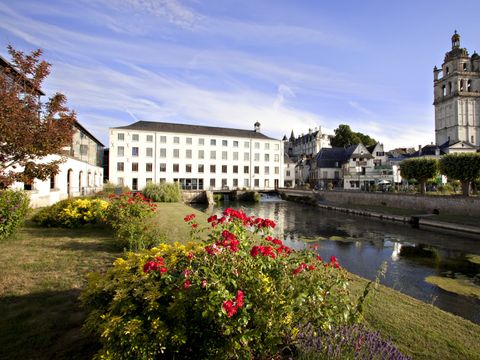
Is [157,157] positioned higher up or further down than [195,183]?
higher up

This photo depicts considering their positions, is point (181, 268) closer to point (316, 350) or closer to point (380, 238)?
point (316, 350)

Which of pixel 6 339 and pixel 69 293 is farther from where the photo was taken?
pixel 69 293

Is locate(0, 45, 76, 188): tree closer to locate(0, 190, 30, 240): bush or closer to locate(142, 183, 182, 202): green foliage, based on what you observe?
locate(0, 190, 30, 240): bush

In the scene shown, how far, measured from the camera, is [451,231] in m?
19.7

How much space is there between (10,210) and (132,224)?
11.5ft

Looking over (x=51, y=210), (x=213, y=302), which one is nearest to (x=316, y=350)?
(x=213, y=302)

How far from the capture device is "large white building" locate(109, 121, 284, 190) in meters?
48.2

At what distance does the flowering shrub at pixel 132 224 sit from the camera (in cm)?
788

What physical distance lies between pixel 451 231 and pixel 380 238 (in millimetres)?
6589

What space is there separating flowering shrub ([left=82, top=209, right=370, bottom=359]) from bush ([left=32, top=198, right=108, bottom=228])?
30.4ft

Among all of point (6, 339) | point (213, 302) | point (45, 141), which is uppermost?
point (45, 141)

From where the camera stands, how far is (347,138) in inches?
2923

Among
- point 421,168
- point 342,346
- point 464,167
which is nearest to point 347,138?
point 421,168

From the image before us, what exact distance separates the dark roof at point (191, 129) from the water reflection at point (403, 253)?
117 feet
